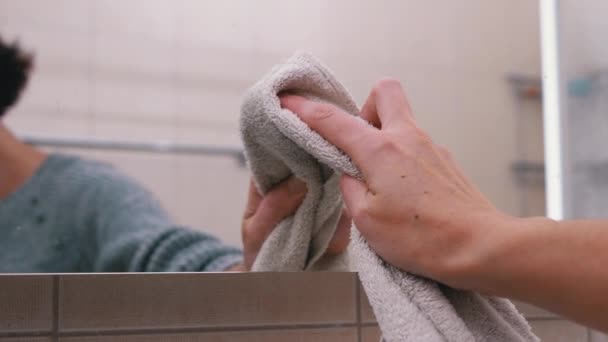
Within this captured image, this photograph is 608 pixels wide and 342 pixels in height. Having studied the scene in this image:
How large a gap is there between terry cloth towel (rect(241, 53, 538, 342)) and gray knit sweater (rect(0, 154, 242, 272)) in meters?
0.11

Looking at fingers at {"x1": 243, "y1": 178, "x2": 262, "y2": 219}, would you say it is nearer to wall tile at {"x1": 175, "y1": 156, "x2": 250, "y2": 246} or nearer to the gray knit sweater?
the gray knit sweater

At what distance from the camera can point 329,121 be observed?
0.37 m

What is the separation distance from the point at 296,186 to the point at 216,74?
590 millimetres

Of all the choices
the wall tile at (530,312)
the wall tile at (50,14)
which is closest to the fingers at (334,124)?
the wall tile at (530,312)

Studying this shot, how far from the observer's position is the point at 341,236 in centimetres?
46

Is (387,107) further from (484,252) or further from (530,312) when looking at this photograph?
(530,312)

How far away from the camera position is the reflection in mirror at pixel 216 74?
0.90 metres

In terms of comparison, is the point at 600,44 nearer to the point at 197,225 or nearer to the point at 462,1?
the point at 462,1

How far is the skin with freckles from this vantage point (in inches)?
10.7

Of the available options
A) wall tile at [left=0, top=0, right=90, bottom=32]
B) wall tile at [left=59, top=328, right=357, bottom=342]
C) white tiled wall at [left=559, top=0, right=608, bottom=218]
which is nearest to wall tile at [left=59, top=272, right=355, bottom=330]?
wall tile at [left=59, top=328, right=357, bottom=342]

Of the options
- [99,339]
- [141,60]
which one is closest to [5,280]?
[99,339]

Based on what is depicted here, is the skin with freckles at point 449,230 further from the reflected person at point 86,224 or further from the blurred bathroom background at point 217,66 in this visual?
the blurred bathroom background at point 217,66

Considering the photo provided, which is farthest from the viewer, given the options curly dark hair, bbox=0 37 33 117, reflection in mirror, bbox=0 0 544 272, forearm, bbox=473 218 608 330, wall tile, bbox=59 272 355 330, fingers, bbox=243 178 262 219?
reflection in mirror, bbox=0 0 544 272

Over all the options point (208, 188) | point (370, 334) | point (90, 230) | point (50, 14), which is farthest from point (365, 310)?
point (50, 14)
